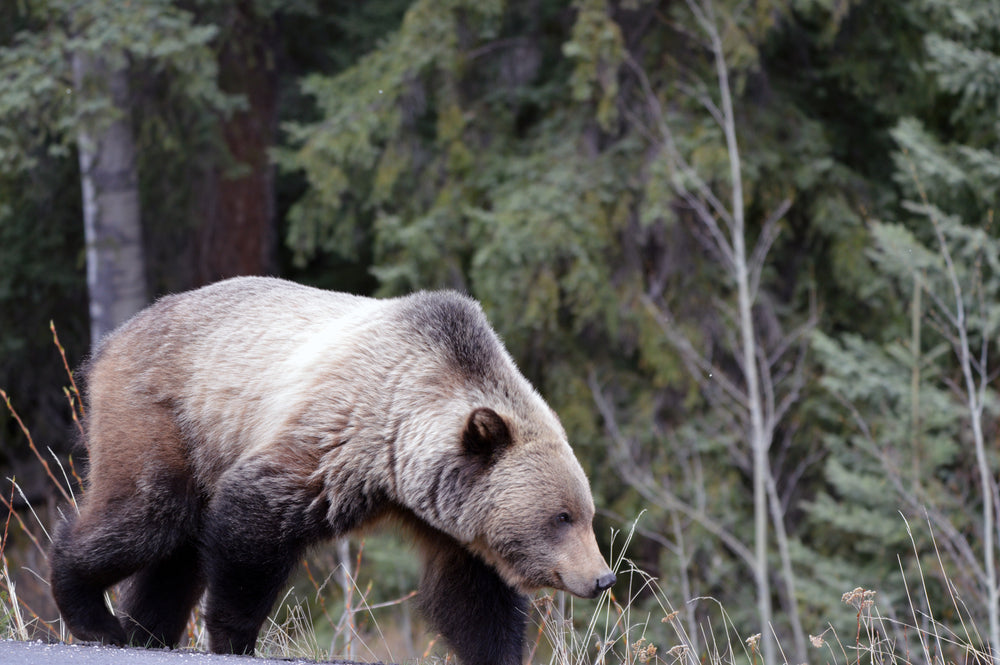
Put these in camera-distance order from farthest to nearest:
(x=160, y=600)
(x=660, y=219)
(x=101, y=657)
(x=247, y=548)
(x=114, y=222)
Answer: (x=114, y=222), (x=660, y=219), (x=160, y=600), (x=247, y=548), (x=101, y=657)

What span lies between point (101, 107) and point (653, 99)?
5731 millimetres

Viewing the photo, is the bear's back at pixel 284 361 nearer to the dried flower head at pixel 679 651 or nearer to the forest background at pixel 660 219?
the dried flower head at pixel 679 651

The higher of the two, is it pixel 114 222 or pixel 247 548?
pixel 247 548

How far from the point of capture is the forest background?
11.3m

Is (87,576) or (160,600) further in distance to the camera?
(160,600)

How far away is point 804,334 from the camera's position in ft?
41.6

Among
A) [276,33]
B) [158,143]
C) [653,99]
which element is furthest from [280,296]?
[276,33]

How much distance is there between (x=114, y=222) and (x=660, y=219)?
626 centimetres

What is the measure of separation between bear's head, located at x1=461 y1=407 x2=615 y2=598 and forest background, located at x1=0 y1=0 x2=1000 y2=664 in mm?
6530

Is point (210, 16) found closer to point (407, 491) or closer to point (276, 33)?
point (276, 33)

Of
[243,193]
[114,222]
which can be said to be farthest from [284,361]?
[243,193]

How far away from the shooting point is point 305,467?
4336 mm

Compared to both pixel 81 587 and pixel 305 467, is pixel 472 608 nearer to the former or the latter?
pixel 305 467

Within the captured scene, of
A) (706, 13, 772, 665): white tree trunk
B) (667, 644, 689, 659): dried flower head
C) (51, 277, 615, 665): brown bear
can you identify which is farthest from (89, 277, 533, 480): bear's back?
(706, 13, 772, 665): white tree trunk
